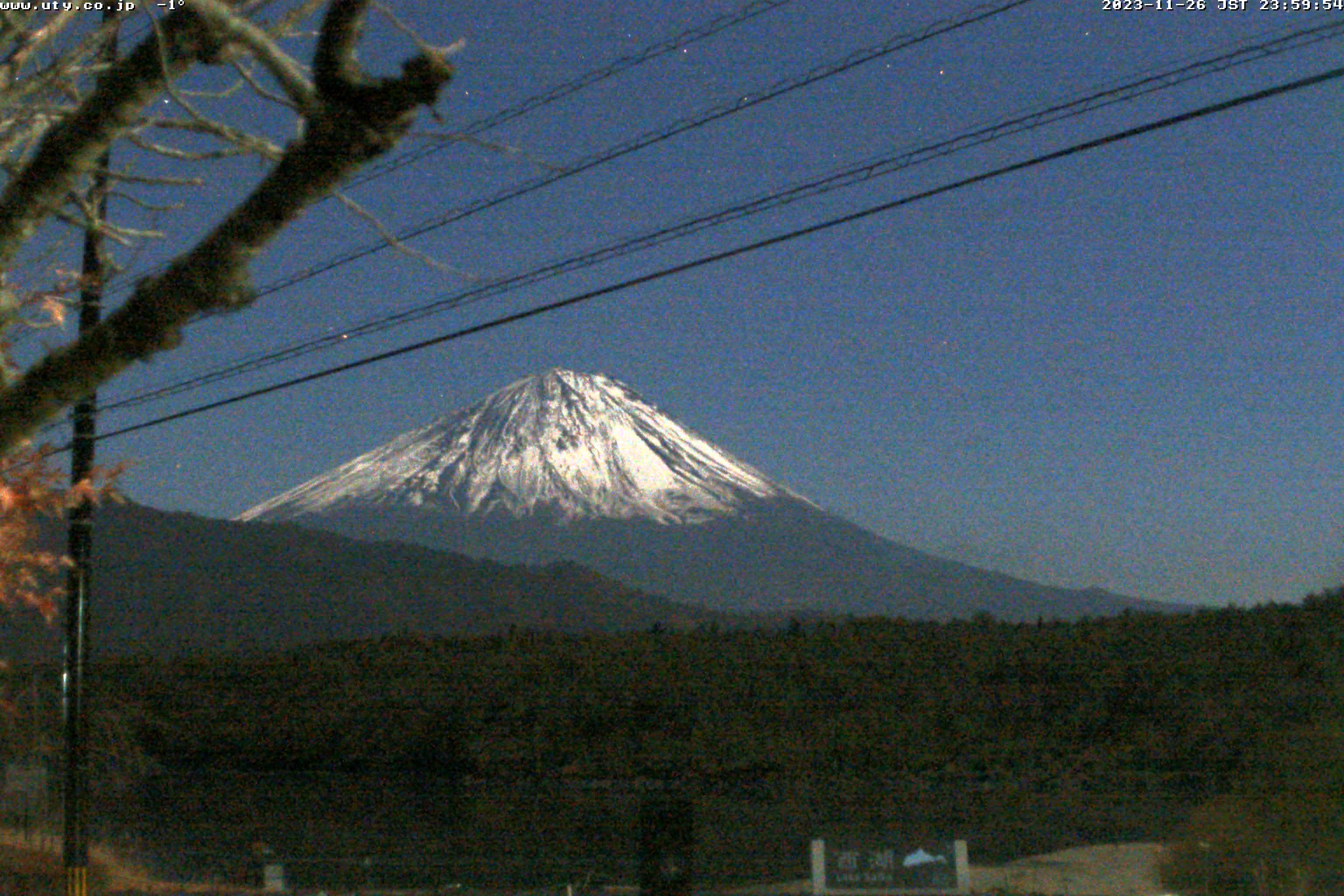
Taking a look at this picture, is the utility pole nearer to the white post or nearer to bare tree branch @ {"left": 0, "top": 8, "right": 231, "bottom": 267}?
the white post

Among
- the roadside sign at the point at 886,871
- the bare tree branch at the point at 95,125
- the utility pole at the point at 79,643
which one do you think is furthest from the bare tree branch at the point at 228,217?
the utility pole at the point at 79,643

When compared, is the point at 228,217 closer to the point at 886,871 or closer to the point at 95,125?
the point at 95,125

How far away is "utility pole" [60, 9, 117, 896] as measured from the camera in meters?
12.8

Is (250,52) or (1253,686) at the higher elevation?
(250,52)

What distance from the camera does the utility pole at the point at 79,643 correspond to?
1275 centimetres

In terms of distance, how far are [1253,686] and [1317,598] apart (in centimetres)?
563

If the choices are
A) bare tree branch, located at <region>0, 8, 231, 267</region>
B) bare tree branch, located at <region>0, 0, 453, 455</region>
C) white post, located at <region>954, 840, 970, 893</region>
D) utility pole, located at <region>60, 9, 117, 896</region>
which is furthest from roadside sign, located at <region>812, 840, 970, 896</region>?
bare tree branch, located at <region>0, 8, 231, 267</region>

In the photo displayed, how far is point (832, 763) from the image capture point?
3225cm

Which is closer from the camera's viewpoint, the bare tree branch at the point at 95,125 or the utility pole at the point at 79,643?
the bare tree branch at the point at 95,125

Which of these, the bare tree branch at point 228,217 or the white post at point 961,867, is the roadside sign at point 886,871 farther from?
the bare tree branch at point 228,217

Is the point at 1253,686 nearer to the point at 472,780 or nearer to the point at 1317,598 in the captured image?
the point at 1317,598

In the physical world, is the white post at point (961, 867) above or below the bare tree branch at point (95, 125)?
below

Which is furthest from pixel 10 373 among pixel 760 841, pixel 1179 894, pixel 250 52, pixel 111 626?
pixel 111 626

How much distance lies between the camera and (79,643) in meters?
13.2
